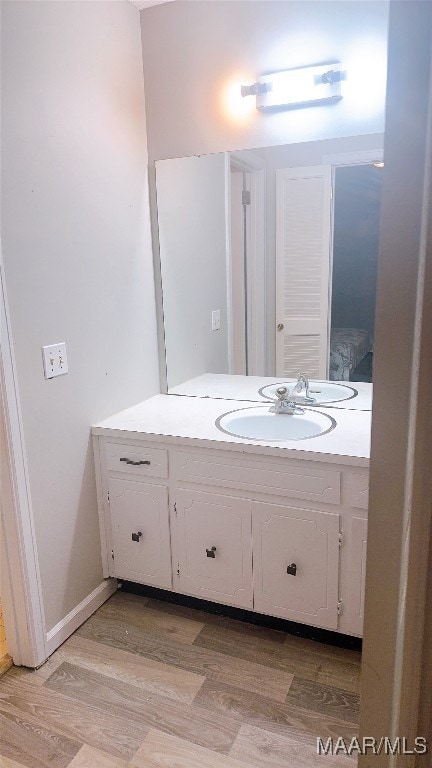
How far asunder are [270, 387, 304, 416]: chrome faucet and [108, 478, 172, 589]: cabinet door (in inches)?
22.1

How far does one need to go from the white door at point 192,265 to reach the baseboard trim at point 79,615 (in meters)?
0.95

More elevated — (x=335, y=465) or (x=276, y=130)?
(x=276, y=130)

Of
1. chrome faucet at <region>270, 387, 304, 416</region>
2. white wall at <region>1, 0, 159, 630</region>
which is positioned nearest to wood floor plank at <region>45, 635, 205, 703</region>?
white wall at <region>1, 0, 159, 630</region>

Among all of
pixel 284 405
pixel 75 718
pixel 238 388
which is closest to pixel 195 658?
pixel 75 718

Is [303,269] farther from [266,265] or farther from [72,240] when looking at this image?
[72,240]

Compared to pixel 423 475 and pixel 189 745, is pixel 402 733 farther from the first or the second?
pixel 189 745

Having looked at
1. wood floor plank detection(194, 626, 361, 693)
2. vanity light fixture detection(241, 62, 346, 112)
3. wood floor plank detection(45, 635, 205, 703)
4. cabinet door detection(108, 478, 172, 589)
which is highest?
vanity light fixture detection(241, 62, 346, 112)

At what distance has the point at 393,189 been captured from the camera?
423 mm

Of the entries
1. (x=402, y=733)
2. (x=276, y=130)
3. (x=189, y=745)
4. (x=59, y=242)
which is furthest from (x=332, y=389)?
(x=402, y=733)

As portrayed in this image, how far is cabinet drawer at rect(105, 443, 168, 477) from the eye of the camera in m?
1.92

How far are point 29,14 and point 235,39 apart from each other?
79cm

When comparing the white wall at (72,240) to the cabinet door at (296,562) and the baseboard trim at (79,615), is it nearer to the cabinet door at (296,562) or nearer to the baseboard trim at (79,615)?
the baseboard trim at (79,615)

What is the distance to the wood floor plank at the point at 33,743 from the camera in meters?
1.44

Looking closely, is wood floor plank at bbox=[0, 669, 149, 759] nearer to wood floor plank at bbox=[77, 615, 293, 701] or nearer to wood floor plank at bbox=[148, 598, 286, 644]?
wood floor plank at bbox=[77, 615, 293, 701]
